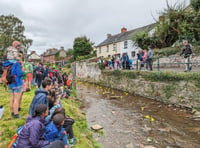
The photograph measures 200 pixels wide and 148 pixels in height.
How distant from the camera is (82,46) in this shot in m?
35.0

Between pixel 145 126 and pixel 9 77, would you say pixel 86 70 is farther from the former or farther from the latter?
pixel 9 77

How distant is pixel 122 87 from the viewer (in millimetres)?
13344

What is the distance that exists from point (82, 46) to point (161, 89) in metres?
28.4

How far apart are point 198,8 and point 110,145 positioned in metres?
15.3

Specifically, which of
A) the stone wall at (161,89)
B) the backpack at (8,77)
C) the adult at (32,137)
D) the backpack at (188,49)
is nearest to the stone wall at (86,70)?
the stone wall at (161,89)

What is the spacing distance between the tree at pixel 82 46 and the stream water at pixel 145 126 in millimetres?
28258

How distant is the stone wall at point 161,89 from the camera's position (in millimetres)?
7427

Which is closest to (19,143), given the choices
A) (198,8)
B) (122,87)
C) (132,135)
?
(132,135)

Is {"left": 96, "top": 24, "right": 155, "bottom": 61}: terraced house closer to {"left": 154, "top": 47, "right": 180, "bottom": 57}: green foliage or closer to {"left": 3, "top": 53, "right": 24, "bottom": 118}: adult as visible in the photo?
{"left": 154, "top": 47, "right": 180, "bottom": 57}: green foliage

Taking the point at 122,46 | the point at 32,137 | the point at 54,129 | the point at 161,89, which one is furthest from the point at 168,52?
the point at 32,137

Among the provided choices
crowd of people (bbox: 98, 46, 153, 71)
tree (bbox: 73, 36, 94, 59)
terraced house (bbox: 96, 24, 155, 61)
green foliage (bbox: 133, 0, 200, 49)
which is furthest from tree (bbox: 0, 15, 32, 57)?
green foliage (bbox: 133, 0, 200, 49)

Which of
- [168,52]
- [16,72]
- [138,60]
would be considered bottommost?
[16,72]

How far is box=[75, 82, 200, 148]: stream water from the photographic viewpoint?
15.2 ft

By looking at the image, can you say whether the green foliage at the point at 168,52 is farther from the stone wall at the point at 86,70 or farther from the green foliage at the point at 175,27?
the stone wall at the point at 86,70
